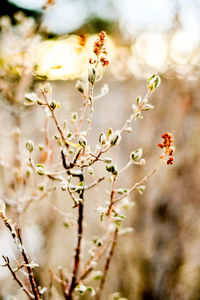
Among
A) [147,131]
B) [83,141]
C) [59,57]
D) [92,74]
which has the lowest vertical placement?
A: [83,141]

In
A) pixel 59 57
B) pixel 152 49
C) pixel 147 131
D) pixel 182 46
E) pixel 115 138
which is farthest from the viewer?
pixel 147 131

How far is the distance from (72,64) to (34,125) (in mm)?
996

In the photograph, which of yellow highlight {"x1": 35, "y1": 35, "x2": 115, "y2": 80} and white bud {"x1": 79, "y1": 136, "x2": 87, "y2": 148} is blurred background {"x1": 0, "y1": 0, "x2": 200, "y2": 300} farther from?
white bud {"x1": 79, "y1": 136, "x2": 87, "y2": 148}

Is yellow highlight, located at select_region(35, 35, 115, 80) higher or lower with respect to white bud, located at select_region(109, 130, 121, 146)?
higher

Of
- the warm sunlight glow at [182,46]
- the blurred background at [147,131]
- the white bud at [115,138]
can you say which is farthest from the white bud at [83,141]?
the warm sunlight glow at [182,46]

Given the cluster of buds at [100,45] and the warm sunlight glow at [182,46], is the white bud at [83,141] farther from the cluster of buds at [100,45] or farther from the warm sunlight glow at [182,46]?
the warm sunlight glow at [182,46]

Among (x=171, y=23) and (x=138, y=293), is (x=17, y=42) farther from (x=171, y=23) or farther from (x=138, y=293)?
(x=138, y=293)

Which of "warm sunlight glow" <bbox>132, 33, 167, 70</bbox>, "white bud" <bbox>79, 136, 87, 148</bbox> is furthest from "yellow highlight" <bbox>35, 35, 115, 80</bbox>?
"warm sunlight glow" <bbox>132, 33, 167, 70</bbox>

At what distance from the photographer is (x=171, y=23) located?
7.32ft

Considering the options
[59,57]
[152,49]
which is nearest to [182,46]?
[152,49]

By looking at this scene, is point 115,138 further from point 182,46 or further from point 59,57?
point 182,46

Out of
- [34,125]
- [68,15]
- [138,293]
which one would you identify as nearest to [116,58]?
[68,15]

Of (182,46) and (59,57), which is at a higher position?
(182,46)

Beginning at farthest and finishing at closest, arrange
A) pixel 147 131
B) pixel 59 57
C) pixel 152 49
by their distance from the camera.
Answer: pixel 147 131
pixel 152 49
pixel 59 57
